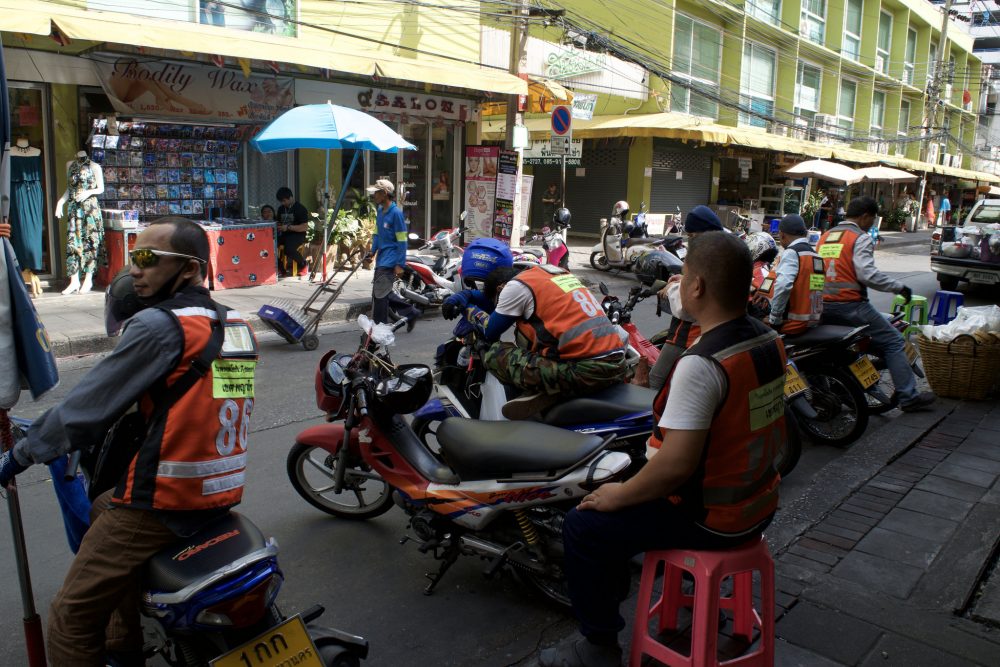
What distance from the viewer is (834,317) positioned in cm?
638

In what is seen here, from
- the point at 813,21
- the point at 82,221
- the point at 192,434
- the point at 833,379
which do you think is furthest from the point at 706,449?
the point at 813,21

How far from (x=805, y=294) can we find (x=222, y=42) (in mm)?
8006

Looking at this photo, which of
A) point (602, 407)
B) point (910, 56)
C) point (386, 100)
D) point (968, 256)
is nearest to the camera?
point (602, 407)

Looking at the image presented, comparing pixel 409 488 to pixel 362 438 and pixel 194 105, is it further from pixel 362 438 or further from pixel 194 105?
pixel 194 105

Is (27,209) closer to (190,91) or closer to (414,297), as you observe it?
(190,91)

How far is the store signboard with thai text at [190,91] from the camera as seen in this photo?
1088cm

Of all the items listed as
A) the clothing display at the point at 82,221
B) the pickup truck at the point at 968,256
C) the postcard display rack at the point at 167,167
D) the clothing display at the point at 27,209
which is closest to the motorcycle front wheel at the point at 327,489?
the clothing display at the point at 82,221

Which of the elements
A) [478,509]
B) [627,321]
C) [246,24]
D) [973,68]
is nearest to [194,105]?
[246,24]

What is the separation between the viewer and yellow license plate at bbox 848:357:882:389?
5.75 metres

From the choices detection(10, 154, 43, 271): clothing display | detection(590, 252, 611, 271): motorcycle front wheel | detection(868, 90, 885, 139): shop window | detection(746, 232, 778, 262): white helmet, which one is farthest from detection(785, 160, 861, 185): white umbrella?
detection(10, 154, 43, 271): clothing display

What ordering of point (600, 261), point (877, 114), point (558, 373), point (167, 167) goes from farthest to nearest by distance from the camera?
point (877, 114)
point (600, 261)
point (167, 167)
point (558, 373)

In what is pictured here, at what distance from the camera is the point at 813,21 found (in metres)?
30.2

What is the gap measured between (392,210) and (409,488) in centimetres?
624

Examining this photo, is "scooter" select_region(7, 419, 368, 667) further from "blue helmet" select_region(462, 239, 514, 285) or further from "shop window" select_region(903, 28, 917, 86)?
"shop window" select_region(903, 28, 917, 86)
